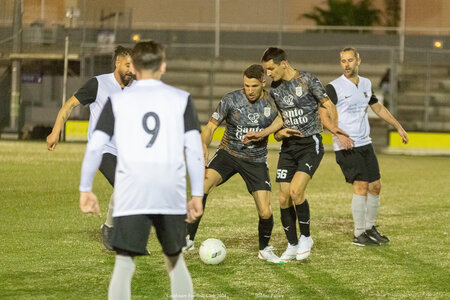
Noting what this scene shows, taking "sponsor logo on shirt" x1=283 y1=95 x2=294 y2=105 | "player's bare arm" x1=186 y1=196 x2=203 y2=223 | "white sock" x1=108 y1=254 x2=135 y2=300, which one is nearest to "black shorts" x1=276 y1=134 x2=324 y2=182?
"sponsor logo on shirt" x1=283 y1=95 x2=294 y2=105

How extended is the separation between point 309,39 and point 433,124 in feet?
36.7

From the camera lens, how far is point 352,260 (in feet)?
25.9

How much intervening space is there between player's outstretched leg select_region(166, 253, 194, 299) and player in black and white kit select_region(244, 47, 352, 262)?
3072 mm

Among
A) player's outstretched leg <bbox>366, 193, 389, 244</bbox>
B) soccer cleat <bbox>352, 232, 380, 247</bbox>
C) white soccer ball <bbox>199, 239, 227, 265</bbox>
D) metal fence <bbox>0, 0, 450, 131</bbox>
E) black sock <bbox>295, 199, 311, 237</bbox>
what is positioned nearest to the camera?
white soccer ball <bbox>199, 239, 227, 265</bbox>

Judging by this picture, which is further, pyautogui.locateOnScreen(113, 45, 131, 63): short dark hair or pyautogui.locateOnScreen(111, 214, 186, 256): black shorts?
pyautogui.locateOnScreen(113, 45, 131, 63): short dark hair

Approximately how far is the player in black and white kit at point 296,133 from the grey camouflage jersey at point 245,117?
10 centimetres

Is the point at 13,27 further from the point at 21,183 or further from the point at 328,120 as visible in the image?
the point at 328,120

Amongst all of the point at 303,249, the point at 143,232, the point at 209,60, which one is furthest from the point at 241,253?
the point at 209,60

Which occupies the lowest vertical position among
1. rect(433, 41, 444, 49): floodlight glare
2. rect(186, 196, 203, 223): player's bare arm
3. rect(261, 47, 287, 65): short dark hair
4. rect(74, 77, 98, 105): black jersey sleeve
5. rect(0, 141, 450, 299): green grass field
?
rect(0, 141, 450, 299): green grass field

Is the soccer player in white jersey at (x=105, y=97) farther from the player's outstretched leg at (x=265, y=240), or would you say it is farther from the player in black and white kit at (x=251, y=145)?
the player's outstretched leg at (x=265, y=240)

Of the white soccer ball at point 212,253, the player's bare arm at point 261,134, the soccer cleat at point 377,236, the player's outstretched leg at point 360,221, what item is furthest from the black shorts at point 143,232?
the soccer cleat at point 377,236

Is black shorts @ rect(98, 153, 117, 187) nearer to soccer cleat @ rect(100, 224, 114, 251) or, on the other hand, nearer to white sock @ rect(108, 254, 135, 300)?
soccer cleat @ rect(100, 224, 114, 251)

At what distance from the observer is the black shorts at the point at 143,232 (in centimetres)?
457

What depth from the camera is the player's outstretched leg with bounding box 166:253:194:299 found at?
468 centimetres
